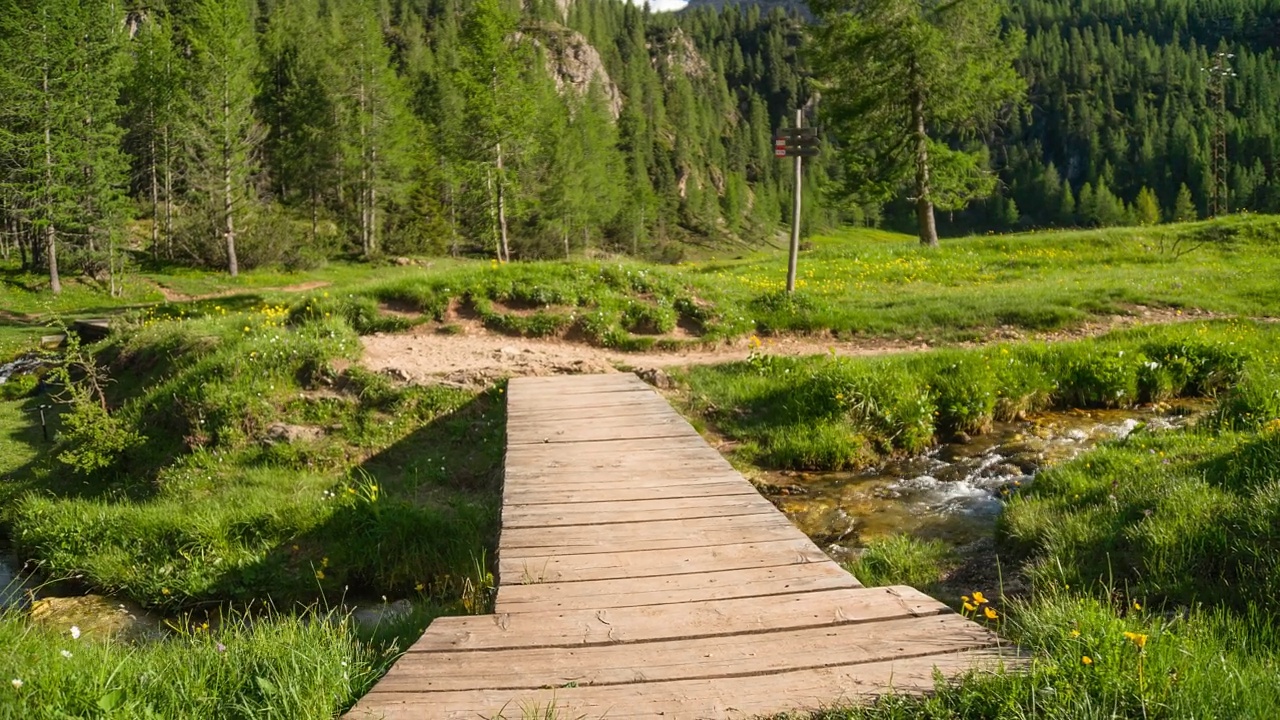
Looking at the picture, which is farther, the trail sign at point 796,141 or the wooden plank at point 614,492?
the trail sign at point 796,141

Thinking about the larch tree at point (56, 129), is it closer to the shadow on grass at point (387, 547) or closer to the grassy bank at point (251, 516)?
the grassy bank at point (251, 516)

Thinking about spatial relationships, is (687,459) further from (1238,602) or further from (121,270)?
(121,270)

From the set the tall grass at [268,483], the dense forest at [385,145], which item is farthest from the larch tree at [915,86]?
the tall grass at [268,483]

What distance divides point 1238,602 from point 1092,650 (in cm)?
201

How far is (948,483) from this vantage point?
7984mm

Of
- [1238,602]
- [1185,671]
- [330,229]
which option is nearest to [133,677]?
[1185,671]

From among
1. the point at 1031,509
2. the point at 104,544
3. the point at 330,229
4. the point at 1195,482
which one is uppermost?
the point at 330,229

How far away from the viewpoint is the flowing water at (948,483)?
7.00 metres

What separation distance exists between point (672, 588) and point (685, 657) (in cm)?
72

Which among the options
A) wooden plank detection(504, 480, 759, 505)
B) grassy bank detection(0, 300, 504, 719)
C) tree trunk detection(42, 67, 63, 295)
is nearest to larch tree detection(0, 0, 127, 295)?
tree trunk detection(42, 67, 63, 295)

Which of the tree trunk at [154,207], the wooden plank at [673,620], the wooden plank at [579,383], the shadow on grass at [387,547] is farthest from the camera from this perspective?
the tree trunk at [154,207]

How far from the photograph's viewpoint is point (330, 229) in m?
55.7

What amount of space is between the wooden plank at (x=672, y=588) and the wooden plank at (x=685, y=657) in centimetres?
43

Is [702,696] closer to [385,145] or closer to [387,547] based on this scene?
[387,547]
